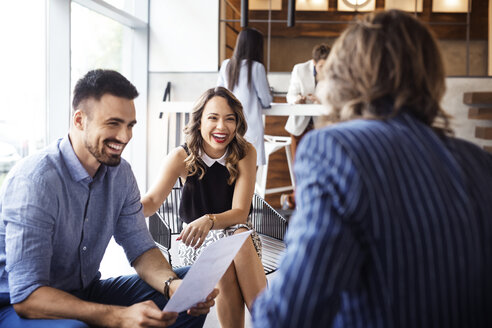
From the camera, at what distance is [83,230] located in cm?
156

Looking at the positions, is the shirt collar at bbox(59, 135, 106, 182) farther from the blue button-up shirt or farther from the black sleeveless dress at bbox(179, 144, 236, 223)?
the black sleeveless dress at bbox(179, 144, 236, 223)

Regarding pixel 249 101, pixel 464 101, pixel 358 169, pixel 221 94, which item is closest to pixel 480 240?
pixel 358 169

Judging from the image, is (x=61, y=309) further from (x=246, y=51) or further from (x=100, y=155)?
(x=246, y=51)

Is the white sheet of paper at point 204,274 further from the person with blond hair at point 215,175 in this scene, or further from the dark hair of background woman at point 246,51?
the dark hair of background woman at point 246,51

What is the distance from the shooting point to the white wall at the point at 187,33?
5.57 metres

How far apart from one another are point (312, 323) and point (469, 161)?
1.22 ft

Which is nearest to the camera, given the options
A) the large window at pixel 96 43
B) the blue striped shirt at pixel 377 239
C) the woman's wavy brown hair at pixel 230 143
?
the blue striped shirt at pixel 377 239

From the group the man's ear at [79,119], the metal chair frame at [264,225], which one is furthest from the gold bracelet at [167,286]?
the metal chair frame at [264,225]

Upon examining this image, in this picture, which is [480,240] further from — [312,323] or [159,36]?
[159,36]

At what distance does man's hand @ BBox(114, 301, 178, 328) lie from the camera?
4.43 ft

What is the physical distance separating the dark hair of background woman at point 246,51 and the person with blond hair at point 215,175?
5.14ft

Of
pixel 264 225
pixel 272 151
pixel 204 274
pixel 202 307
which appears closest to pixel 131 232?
pixel 202 307

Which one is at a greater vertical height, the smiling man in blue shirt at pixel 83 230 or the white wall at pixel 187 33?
the white wall at pixel 187 33

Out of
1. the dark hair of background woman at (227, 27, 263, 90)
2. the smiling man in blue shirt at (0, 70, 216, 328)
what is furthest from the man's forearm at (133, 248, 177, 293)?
the dark hair of background woman at (227, 27, 263, 90)
